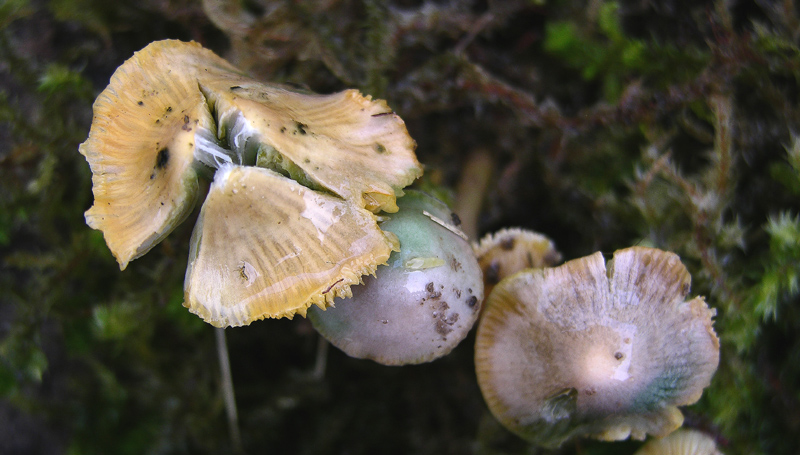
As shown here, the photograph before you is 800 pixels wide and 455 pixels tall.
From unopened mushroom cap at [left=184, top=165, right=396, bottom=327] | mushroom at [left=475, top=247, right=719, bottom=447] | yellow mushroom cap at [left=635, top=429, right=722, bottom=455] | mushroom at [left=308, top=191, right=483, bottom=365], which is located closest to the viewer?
unopened mushroom cap at [left=184, top=165, right=396, bottom=327]

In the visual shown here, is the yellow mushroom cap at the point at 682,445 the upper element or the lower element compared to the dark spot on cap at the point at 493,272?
lower

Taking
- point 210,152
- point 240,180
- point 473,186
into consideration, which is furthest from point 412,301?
point 473,186

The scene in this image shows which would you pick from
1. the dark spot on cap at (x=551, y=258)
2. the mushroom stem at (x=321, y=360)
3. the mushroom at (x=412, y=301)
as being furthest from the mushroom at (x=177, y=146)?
the mushroom stem at (x=321, y=360)

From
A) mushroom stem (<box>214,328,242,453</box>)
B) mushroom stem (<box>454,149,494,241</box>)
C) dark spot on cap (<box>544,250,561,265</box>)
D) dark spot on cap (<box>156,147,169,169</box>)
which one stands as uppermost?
dark spot on cap (<box>156,147,169,169</box>)

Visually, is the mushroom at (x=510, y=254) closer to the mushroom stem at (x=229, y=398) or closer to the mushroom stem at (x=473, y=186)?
the mushroom stem at (x=473, y=186)

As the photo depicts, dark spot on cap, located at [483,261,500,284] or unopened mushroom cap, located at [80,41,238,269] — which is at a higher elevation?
unopened mushroom cap, located at [80,41,238,269]

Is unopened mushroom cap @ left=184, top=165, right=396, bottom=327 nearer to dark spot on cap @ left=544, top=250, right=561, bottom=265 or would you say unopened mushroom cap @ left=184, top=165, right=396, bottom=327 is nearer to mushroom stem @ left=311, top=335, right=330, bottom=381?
dark spot on cap @ left=544, top=250, right=561, bottom=265

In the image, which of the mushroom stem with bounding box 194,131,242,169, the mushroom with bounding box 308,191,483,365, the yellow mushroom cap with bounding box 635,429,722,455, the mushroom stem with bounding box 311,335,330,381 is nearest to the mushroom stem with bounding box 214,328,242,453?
the mushroom stem with bounding box 311,335,330,381
